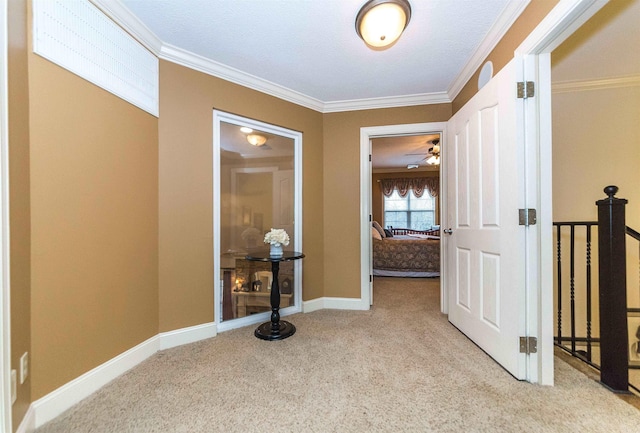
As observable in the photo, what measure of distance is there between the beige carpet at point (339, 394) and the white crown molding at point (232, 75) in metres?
2.29

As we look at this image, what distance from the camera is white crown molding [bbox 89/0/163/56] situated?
165cm

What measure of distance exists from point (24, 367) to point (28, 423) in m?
0.27

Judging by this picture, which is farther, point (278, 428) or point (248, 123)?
point (248, 123)

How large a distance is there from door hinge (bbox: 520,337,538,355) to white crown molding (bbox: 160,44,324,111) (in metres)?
2.81

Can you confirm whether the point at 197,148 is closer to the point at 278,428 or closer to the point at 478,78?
the point at 278,428

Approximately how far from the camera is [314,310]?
3082mm

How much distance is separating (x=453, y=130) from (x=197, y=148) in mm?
2299

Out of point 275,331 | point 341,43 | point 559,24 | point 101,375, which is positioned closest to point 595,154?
point 559,24

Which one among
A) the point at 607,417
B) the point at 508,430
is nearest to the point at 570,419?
the point at 607,417

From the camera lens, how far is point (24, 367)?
4.00 feet

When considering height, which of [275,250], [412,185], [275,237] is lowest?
[275,250]

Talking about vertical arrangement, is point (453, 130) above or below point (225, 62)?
below

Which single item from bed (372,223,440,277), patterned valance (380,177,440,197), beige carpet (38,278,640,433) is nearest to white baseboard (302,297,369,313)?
beige carpet (38,278,640,433)

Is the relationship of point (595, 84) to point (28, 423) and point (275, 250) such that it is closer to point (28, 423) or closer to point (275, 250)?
point (275, 250)
